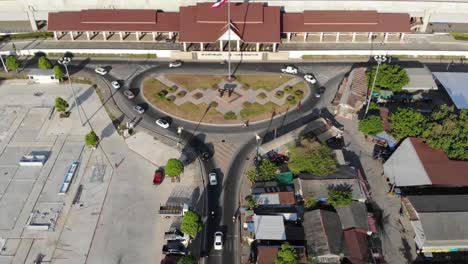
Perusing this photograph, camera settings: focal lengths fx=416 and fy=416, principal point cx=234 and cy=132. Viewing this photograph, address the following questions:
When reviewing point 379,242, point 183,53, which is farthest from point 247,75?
point 379,242

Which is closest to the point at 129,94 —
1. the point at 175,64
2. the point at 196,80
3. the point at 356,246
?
the point at 175,64

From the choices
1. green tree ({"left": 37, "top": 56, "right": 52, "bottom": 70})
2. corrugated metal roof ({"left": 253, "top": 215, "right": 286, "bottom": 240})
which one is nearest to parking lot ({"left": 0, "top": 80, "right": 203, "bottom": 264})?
green tree ({"left": 37, "top": 56, "right": 52, "bottom": 70})

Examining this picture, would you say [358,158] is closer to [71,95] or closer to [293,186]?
[293,186]

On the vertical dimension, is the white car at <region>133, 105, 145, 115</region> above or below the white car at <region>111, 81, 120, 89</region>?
below

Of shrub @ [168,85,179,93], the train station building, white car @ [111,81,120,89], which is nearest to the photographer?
shrub @ [168,85,179,93]

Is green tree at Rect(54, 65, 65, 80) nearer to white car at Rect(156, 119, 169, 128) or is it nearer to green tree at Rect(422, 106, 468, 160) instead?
white car at Rect(156, 119, 169, 128)

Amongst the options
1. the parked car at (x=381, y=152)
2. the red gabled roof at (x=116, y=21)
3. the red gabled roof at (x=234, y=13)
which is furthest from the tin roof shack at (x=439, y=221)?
the red gabled roof at (x=116, y=21)

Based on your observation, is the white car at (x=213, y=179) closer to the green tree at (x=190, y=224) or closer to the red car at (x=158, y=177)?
the red car at (x=158, y=177)
